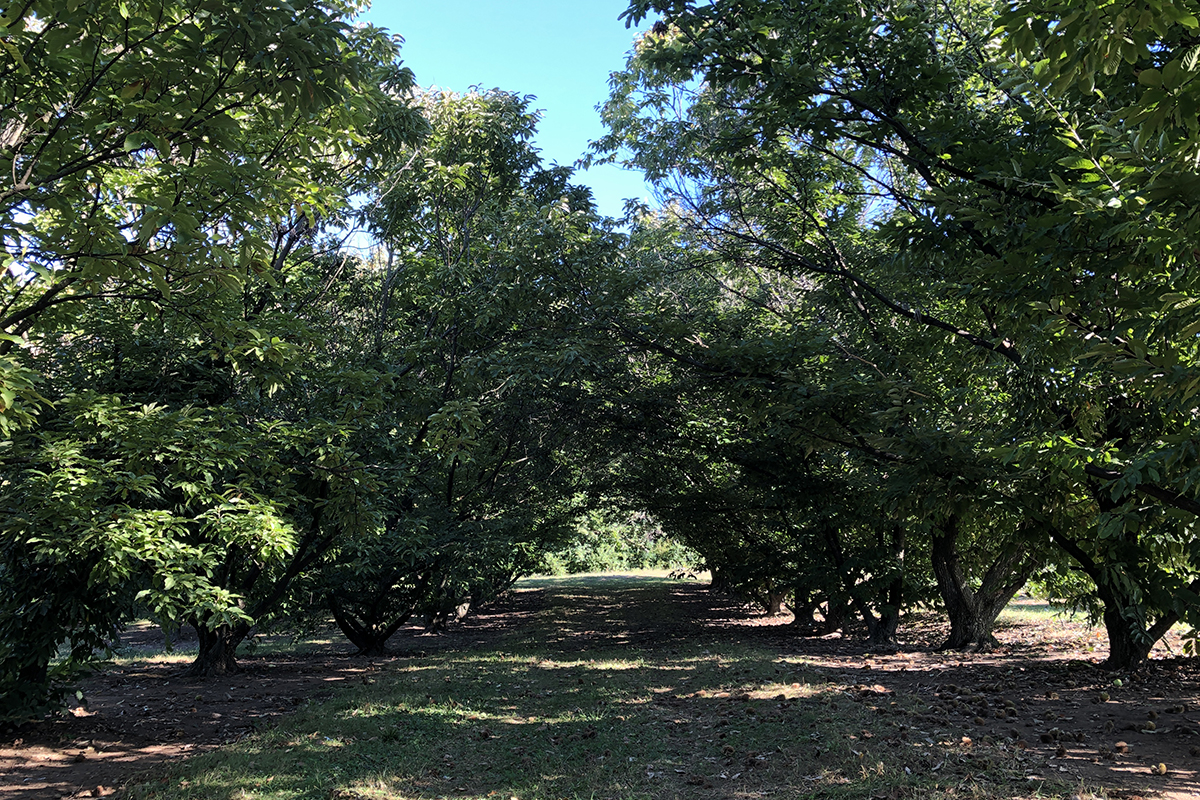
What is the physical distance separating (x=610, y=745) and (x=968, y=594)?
782cm

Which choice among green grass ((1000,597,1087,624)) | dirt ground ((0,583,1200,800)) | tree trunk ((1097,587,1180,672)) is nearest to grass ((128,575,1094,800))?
dirt ground ((0,583,1200,800))

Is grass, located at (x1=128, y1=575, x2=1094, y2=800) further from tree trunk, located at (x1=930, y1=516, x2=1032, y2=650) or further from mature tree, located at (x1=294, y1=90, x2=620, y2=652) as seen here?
tree trunk, located at (x1=930, y1=516, x2=1032, y2=650)

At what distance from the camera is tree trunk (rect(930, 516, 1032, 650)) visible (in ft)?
36.4

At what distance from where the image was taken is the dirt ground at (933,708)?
17.9 ft

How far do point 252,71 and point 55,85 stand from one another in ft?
4.99

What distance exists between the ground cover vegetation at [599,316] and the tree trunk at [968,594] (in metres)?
0.05

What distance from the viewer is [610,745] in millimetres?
6535

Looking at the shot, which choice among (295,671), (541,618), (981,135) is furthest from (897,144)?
(541,618)

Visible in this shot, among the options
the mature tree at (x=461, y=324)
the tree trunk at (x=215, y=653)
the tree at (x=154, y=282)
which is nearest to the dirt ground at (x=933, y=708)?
the tree trunk at (x=215, y=653)

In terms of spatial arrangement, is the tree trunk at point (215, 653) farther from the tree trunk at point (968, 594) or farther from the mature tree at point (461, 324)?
the tree trunk at point (968, 594)

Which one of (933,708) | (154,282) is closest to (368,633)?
(933,708)

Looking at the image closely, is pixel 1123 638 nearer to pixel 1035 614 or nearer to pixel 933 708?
pixel 933 708

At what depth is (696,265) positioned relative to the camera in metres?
10.7

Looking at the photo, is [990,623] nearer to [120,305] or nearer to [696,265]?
[696,265]
